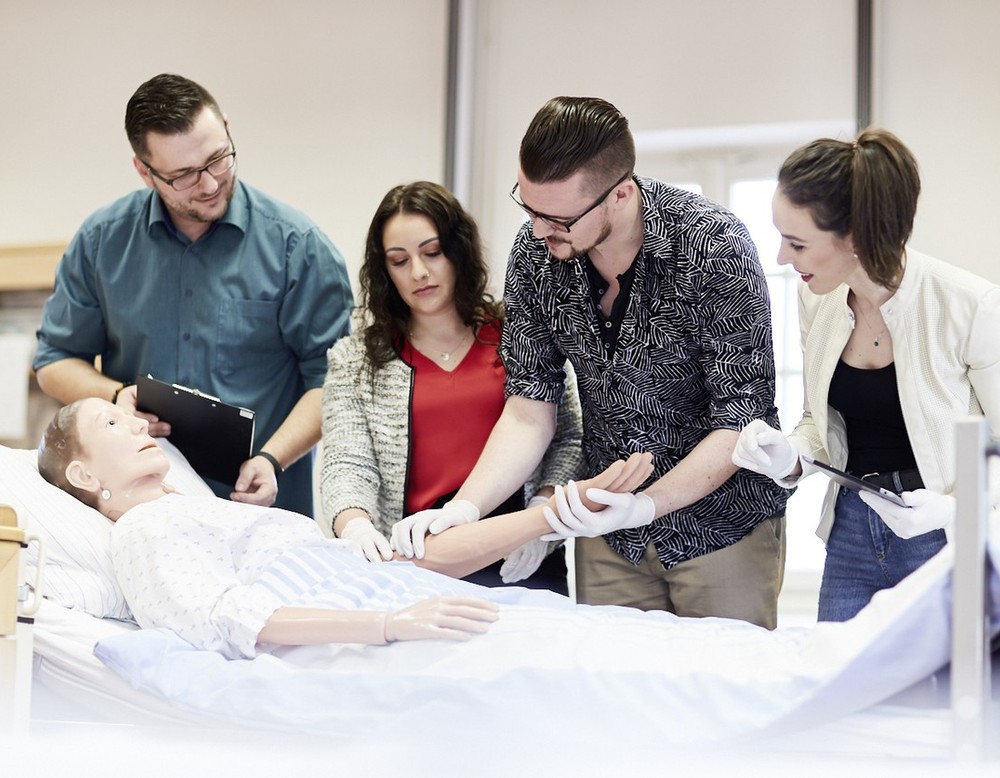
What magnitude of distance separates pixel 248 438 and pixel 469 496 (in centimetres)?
48

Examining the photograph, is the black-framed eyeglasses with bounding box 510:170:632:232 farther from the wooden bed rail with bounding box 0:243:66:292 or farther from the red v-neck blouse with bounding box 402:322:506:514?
the wooden bed rail with bounding box 0:243:66:292

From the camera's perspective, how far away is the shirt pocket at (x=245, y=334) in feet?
7.60

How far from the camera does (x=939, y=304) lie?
5.64 ft

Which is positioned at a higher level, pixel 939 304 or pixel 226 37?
pixel 226 37

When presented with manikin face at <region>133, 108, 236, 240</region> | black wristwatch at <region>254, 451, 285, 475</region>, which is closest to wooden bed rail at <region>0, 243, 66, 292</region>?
manikin face at <region>133, 108, 236, 240</region>

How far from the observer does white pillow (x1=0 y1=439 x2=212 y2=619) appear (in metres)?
1.68

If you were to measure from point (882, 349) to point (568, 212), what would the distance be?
1.76 feet

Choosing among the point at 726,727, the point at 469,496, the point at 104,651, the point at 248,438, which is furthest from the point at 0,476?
the point at 726,727

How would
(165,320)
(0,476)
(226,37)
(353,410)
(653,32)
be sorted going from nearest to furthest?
(0,476) → (353,410) → (165,320) → (653,32) → (226,37)

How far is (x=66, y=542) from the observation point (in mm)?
1746

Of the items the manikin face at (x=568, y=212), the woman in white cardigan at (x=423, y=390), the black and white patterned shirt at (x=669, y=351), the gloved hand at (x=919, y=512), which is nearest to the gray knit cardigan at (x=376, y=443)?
the woman in white cardigan at (x=423, y=390)

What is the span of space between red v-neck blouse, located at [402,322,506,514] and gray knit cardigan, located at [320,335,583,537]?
0.02m

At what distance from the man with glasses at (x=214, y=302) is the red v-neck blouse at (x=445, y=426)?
1.08 ft

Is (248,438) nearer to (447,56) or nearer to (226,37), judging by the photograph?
(447,56)
